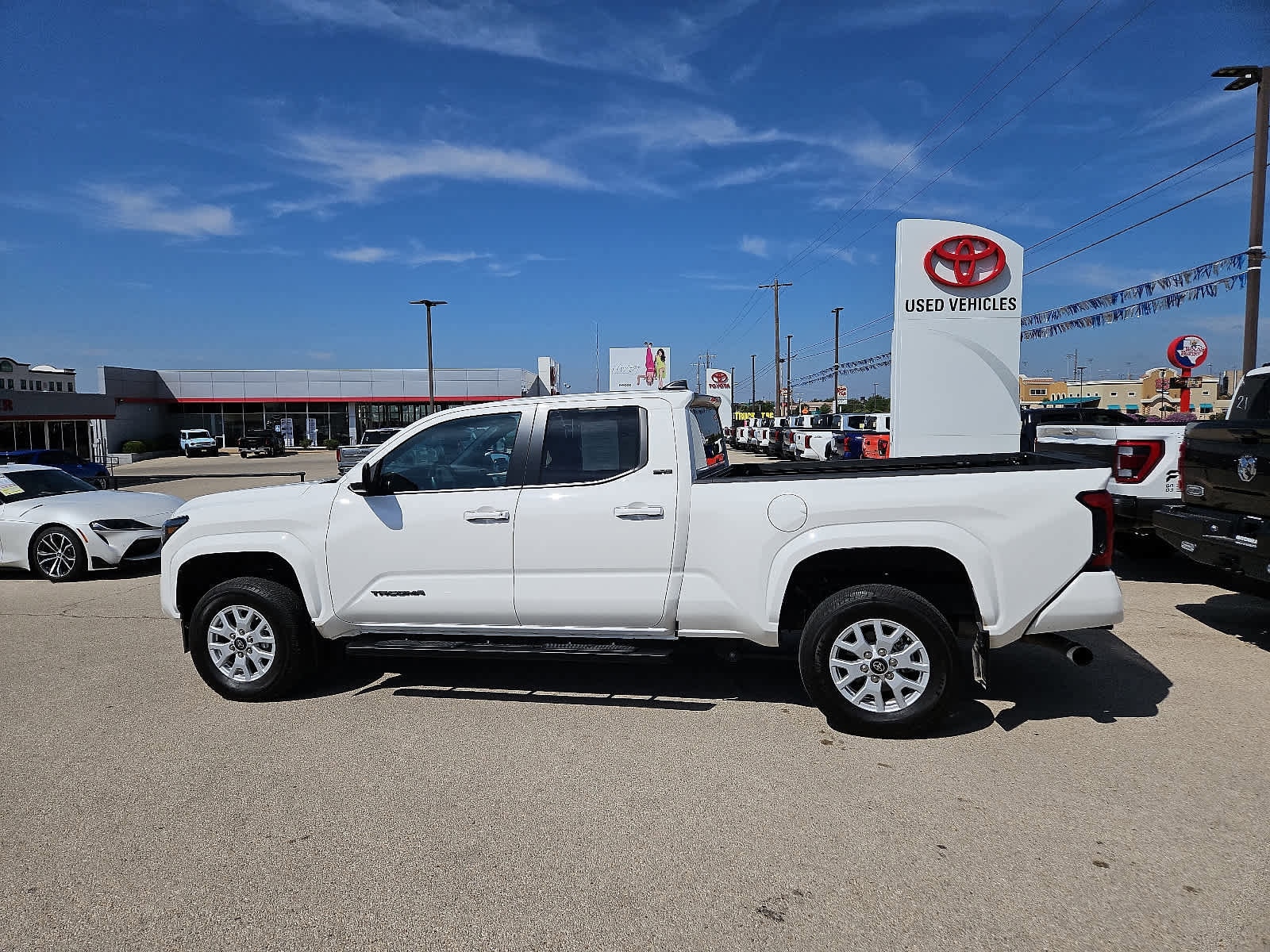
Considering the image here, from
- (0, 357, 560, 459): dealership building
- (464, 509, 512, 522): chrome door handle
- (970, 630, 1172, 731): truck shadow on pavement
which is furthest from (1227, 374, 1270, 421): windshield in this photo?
(0, 357, 560, 459): dealership building

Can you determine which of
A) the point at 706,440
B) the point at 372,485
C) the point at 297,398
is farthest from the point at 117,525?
the point at 297,398

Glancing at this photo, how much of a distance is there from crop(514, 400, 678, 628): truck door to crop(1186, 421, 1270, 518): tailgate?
13.8 ft

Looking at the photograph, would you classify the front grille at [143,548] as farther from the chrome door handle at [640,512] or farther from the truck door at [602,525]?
the chrome door handle at [640,512]

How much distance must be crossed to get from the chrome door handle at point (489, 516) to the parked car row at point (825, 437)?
1511 cm

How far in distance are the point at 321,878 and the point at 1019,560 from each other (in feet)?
11.6

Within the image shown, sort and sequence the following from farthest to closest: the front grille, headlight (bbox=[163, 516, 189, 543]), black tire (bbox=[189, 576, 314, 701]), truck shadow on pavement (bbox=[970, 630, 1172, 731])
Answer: the front grille, headlight (bbox=[163, 516, 189, 543]), black tire (bbox=[189, 576, 314, 701]), truck shadow on pavement (bbox=[970, 630, 1172, 731])

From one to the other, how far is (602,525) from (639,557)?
275mm

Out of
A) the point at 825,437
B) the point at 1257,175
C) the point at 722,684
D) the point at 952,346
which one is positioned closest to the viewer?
the point at 722,684

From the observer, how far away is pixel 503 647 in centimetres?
487

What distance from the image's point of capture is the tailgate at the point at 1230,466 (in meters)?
5.77

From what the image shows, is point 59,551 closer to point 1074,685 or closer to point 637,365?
point 1074,685

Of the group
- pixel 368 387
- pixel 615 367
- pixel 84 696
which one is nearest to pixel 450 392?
pixel 368 387

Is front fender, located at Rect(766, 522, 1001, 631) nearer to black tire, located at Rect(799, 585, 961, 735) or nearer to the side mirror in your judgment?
black tire, located at Rect(799, 585, 961, 735)

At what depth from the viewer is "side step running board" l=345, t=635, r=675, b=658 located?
15.3 feet
